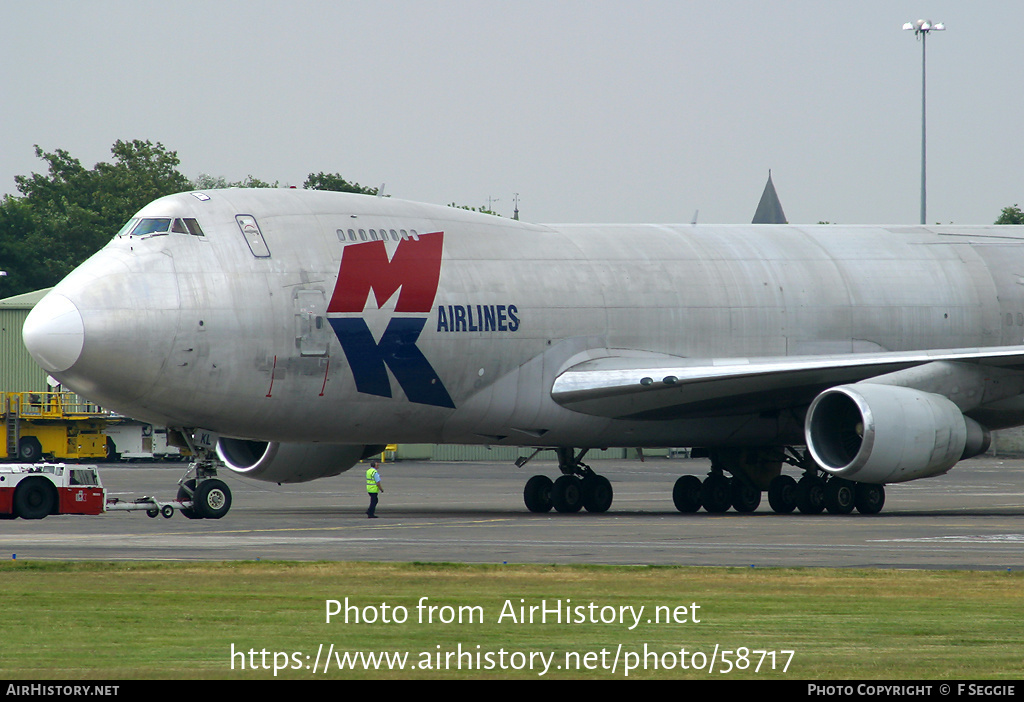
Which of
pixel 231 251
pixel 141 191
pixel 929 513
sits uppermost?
pixel 141 191

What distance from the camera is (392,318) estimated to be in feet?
93.0

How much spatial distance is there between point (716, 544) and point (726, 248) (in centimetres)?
1127

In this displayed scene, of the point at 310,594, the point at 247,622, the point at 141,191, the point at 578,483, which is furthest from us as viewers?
the point at 141,191

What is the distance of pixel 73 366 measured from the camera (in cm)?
2608

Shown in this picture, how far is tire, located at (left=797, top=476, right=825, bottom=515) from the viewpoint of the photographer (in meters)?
31.5

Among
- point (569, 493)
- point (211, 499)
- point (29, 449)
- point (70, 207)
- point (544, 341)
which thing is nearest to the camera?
point (211, 499)

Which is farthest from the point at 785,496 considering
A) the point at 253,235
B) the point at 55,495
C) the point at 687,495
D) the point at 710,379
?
the point at 55,495

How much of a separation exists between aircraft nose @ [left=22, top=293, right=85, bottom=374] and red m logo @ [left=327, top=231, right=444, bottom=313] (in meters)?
4.36

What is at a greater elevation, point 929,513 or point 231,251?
point 231,251

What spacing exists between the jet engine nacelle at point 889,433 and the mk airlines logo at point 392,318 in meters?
6.98

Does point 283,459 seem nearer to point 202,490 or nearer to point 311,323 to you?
point 202,490

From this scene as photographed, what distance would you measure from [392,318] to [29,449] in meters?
43.3

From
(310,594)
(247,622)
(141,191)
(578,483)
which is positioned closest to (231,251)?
(578,483)
